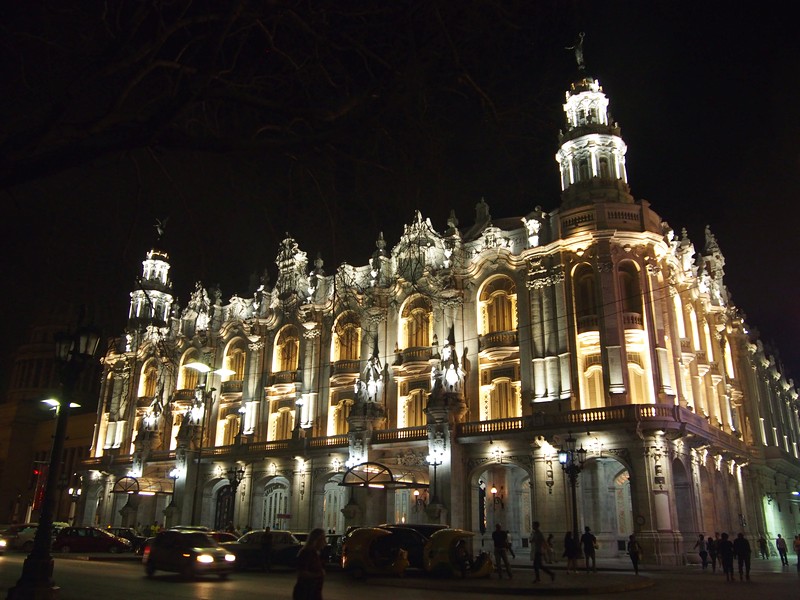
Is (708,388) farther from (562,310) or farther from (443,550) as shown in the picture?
(443,550)

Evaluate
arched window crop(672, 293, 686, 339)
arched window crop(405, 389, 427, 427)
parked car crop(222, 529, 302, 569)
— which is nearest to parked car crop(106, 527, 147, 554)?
parked car crop(222, 529, 302, 569)

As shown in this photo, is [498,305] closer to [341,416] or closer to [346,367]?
[346,367]

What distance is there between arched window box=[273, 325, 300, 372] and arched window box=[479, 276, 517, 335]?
15.1 meters

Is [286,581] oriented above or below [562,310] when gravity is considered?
below

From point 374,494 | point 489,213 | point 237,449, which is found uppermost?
point 489,213

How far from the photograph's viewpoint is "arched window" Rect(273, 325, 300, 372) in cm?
4981

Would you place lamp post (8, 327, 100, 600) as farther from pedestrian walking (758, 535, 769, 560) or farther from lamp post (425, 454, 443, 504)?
pedestrian walking (758, 535, 769, 560)

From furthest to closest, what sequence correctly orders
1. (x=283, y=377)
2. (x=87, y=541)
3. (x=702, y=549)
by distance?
(x=283, y=377)
(x=87, y=541)
(x=702, y=549)

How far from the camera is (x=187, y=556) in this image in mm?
20750

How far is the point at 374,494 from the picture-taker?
39938 mm

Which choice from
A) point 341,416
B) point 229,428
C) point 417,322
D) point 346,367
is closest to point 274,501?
point 229,428

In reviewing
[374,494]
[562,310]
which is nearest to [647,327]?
[562,310]

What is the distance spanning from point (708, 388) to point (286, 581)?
31.9 m

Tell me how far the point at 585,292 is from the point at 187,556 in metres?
25.1
